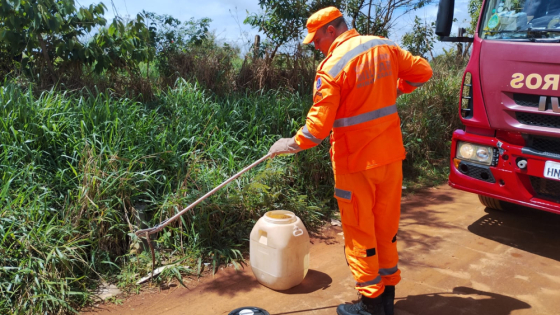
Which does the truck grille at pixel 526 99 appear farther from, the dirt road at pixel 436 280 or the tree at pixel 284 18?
the tree at pixel 284 18

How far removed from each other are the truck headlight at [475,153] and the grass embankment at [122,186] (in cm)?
151

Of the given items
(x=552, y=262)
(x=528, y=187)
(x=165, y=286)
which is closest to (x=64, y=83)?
(x=165, y=286)

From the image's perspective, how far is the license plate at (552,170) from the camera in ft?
11.7

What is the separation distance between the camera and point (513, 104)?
3818mm

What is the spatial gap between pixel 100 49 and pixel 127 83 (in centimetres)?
52

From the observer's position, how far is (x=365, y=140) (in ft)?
9.09

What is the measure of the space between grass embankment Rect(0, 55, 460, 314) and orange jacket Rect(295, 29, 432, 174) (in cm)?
165

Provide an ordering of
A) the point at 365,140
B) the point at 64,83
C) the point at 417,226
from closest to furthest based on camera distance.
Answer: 1. the point at 365,140
2. the point at 417,226
3. the point at 64,83

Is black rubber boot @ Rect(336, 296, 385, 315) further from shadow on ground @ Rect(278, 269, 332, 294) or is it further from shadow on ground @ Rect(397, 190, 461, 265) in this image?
shadow on ground @ Rect(397, 190, 461, 265)

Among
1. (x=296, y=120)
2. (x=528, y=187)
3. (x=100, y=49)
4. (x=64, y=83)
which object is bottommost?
(x=528, y=187)

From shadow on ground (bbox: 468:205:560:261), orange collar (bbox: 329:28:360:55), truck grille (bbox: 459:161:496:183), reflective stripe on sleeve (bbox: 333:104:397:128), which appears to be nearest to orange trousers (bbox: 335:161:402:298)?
reflective stripe on sleeve (bbox: 333:104:397:128)

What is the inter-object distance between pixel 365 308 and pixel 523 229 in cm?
257

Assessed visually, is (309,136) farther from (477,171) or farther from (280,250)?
(477,171)

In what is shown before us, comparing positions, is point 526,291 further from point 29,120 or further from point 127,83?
point 127,83
